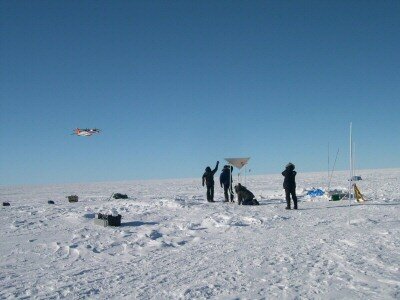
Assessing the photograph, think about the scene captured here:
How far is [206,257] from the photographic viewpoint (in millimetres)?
6500

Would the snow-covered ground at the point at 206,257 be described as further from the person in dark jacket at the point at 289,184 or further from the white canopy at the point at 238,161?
the white canopy at the point at 238,161

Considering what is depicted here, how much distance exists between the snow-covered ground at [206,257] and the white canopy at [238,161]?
485 centimetres

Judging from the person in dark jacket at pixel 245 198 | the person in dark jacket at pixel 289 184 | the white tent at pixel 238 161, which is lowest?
the person in dark jacket at pixel 245 198

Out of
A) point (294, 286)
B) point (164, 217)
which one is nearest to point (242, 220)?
point (164, 217)

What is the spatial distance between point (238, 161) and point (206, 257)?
32.8 ft

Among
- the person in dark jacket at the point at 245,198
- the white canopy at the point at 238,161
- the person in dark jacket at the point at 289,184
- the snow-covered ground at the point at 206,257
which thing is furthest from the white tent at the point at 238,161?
the snow-covered ground at the point at 206,257

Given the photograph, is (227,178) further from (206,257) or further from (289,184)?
(206,257)

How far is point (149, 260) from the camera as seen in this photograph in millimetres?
6395

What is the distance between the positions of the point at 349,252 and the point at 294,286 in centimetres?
224

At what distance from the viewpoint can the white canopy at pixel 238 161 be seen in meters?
16.1

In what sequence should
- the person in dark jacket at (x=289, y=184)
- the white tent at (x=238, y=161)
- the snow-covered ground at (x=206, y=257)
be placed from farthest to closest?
the white tent at (x=238, y=161) → the person in dark jacket at (x=289, y=184) → the snow-covered ground at (x=206, y=257)

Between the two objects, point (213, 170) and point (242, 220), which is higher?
point (213, 170)

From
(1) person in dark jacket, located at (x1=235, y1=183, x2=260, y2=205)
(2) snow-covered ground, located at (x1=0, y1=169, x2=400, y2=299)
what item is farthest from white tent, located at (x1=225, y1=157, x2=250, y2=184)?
(2) snow-covered ground, located at (x1=0, y1=169, x2=400, y2=299)

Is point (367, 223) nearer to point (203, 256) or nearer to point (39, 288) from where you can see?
point (203, 256)
